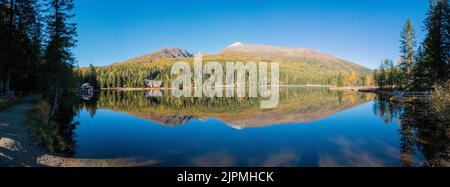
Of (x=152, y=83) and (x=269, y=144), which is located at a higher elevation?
(x=152, y=83)

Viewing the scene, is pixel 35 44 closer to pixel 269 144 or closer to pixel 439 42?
pixel 269 144

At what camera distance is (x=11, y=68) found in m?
35.0

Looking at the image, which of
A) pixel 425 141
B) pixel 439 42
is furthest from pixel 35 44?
pixel 439 42

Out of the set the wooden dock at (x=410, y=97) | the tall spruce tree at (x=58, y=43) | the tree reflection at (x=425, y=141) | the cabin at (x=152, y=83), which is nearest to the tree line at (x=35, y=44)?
the tall spruce tree at (x=58, y=43)

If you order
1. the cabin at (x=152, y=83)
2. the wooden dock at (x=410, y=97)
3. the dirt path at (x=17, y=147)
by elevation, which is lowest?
the dirt path at (x=17, y=147)

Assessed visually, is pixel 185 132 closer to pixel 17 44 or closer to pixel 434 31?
pixel 17 44

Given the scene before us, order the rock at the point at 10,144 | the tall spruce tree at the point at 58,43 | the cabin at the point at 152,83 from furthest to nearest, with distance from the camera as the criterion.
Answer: the cabin at the point at 152,83
the tall spruce tree at the point at 58,43
the rock at the point at 10,144

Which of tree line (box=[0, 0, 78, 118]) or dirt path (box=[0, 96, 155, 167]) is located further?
tree line (box=[0, 0, 78, 118])

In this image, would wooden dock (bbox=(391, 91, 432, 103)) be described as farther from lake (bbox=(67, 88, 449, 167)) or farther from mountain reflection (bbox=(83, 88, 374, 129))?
lake (bbox=(67, 88, 449, 167))

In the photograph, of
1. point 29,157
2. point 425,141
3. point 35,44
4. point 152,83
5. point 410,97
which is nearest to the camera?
point 29,157

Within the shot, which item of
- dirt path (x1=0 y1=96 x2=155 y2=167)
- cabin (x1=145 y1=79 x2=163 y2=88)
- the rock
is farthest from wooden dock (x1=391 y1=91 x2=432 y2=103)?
cabin (x1=145 y1=79 x2=163 y2=88)

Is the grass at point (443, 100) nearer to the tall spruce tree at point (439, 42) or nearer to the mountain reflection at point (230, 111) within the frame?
the mountain reflection at point (230, 111)

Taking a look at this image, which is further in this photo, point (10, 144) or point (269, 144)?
point (269, 144)
